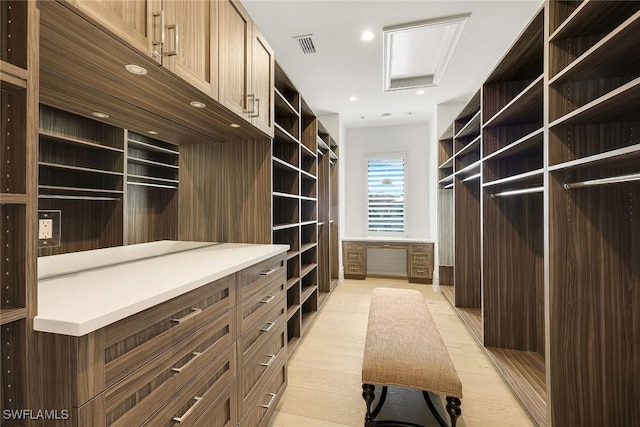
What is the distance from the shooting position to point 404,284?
4.84 metres

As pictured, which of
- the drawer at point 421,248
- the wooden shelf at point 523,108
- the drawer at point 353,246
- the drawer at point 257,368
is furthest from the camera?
the drawer at point 353,246

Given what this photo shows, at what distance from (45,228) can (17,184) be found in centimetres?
61

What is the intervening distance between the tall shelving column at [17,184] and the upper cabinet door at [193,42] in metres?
0.45

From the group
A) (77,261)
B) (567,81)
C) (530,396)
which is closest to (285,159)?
(77,261)

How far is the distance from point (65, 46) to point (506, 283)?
3078 millimetres

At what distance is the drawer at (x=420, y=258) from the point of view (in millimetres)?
4777

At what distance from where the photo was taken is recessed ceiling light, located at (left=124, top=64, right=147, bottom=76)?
1035mm

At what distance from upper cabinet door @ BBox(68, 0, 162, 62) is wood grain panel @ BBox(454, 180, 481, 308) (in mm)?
3380

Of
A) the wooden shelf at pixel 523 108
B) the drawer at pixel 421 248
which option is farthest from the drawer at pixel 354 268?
the wooden shelf at pixel 523 108

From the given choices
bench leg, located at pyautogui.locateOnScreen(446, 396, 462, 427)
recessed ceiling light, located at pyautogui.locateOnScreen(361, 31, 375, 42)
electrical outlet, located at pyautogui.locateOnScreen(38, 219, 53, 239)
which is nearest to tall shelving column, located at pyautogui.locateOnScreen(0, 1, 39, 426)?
electrical outlet, located at pyautogui.locateOnScreen(38, 219, 53, 239)

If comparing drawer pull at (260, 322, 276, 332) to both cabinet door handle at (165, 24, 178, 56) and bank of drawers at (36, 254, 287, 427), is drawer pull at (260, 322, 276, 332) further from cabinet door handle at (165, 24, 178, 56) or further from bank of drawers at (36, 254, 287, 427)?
cabinet door handle at (165, 24, 178, 56)

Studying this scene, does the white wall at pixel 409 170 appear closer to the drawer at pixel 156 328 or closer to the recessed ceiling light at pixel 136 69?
the recessed ceiling light at pixel 136 69

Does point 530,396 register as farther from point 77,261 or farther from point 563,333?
point 77,261

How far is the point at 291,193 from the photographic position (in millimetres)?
2781
